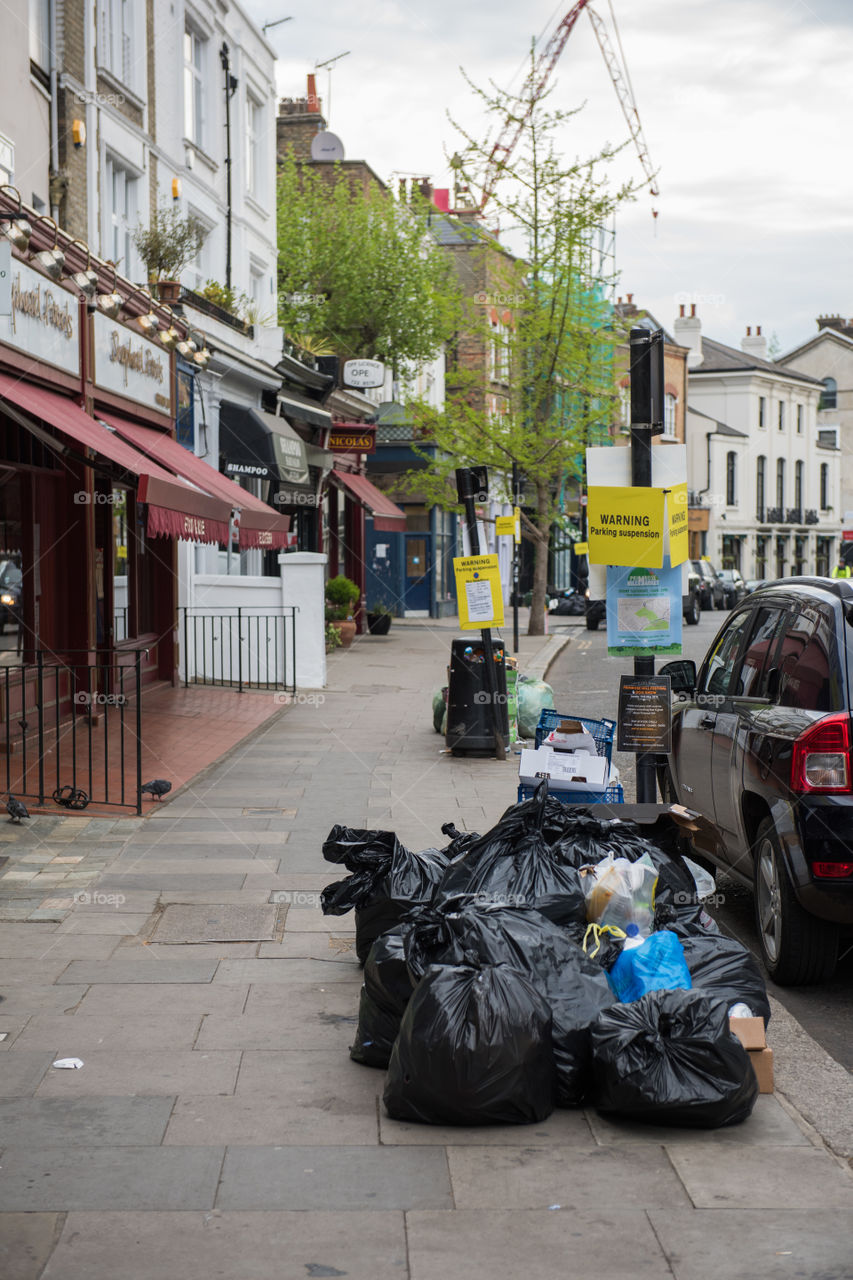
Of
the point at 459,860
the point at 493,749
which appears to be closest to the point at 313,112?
the point at 493,749

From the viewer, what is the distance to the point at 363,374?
27594 millimetres

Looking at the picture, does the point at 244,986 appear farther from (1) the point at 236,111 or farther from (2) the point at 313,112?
(2) the point at 313,112

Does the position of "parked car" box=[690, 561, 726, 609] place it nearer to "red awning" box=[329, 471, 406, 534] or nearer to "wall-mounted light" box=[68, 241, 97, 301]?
"red awning" box=[329, 471, 406, 534]

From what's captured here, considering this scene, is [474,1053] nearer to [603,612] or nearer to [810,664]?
[810,664]

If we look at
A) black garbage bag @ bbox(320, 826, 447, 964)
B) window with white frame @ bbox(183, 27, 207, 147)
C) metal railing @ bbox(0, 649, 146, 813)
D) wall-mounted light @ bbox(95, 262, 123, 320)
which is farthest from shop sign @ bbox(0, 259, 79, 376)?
window with white frame @ bbox(183, 27, 207, 147)

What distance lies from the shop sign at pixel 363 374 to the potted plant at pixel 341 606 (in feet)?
14.6

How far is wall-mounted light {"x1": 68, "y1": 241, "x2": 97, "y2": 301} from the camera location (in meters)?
12.3

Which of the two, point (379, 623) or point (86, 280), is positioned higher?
point (86, 280)

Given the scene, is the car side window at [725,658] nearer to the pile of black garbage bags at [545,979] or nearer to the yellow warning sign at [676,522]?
the yellow warning sign at [676,522]

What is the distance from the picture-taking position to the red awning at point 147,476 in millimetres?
10031

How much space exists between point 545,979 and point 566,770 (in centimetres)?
→ 279

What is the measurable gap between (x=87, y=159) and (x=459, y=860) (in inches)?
506

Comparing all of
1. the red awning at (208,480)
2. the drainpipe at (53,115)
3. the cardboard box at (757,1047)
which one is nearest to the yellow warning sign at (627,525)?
the cardboard box at (757,1047)

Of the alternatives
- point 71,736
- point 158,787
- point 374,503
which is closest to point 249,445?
point 374,503
